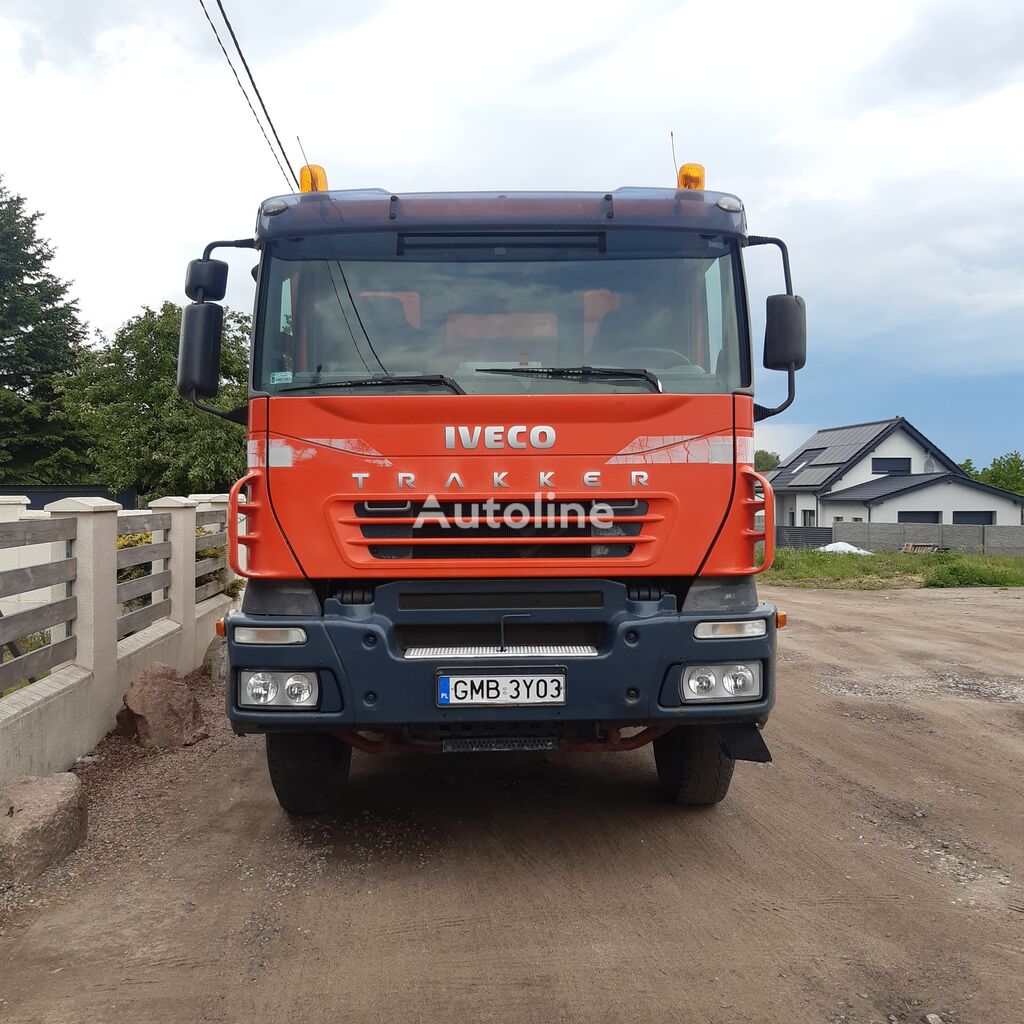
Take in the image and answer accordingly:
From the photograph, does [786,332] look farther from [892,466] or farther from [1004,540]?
[892,466]

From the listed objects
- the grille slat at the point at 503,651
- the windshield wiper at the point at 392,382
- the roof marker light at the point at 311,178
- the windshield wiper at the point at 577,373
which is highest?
the roof marker light at the point at 311,178

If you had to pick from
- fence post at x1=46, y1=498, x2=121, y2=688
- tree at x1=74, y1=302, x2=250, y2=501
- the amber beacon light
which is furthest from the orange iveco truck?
tree at x1=74, y1=302, x2=250, y2=501

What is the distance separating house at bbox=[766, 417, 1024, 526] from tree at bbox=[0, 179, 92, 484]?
2765 centimetres

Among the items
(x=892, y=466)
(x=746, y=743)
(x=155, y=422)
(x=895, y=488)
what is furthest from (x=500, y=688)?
(x=892, y=466)

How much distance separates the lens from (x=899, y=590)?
20984mm

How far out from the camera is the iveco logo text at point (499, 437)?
3.87 meters

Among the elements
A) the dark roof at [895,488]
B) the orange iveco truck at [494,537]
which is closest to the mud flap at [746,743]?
the orange iveco truck at [494,537]

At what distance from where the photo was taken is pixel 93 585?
584 cm

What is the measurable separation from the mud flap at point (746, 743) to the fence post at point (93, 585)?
386 cm

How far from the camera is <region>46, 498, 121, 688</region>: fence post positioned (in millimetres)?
5816

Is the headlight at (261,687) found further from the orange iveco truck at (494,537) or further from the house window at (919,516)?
the house window at (919,516)

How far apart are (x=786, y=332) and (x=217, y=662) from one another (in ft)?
19.9

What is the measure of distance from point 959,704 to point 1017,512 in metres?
38.4

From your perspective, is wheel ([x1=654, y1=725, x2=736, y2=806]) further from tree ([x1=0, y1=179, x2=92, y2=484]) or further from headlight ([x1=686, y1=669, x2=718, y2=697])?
tree ([x1=0, y1=179, x2=92, y2=484])
